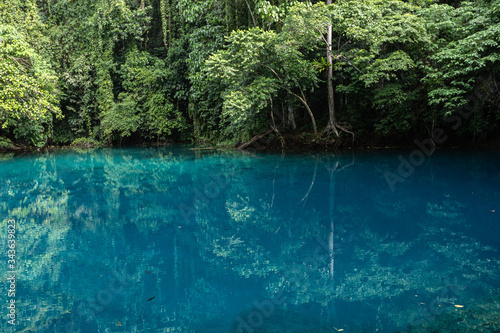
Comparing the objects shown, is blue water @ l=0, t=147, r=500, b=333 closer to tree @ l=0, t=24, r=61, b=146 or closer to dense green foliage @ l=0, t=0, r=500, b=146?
tree @ l=0, t=24, r=61, b=146

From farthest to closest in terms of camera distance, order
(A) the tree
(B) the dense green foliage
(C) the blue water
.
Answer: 1. (B) the dense green foliage
2. (A) the tree
3. (C) the blue water

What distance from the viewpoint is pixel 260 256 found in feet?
12.7

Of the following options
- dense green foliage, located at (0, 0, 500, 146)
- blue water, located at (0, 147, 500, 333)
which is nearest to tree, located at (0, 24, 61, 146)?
dense green foliage, located at (0, 0, 500, 146)

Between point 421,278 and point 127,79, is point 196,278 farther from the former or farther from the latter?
point 127,79

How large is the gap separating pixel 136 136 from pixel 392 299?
2155 centimetres

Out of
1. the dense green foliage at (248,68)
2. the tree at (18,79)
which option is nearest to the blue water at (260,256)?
the tree at (18,79)

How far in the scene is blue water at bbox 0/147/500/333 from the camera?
2.70m

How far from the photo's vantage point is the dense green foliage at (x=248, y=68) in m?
11.5

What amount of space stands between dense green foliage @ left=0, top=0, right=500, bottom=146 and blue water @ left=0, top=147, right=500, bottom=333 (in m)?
5.14

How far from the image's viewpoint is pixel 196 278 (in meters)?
3.37

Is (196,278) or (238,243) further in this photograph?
(238,243)

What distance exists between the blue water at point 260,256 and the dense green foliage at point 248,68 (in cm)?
514

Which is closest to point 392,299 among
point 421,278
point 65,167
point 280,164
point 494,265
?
point 421,278

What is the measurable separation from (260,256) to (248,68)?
33.6 ft
